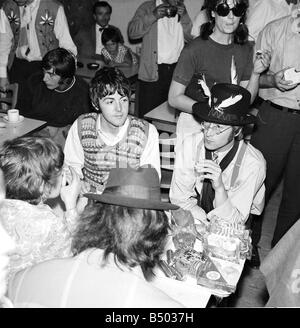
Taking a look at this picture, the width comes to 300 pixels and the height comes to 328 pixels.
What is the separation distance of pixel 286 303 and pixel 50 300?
1085 millimetres

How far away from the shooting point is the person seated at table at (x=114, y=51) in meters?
5.69

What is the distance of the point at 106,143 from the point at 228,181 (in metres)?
0.82

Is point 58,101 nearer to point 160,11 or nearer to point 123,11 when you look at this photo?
point 160,11

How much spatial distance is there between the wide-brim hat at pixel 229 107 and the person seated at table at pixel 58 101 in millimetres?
1638

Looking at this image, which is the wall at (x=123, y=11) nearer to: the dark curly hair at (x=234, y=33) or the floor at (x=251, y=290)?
the dark curly hair at (x=234, y=33)

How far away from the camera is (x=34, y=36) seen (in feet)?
16.3

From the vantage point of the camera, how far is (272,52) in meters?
3.34

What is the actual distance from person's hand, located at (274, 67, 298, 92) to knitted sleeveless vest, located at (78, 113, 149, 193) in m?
0.99

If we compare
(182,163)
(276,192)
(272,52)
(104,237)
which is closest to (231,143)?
(182,163)

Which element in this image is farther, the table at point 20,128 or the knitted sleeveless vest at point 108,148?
the table at point 20,128

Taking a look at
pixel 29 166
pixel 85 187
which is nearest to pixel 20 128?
pixel 85 187

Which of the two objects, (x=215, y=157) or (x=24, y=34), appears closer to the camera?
(x=215, y=157)

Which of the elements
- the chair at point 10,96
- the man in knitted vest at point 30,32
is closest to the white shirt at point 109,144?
the chair at point 10,96
